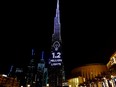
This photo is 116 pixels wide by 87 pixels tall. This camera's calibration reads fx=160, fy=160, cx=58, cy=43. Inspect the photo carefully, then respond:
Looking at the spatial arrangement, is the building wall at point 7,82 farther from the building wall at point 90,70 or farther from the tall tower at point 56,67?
the tall tower at point 56,67

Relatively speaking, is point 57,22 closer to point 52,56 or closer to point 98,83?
point 52,56

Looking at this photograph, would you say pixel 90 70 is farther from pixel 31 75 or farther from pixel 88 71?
pixel 31 75

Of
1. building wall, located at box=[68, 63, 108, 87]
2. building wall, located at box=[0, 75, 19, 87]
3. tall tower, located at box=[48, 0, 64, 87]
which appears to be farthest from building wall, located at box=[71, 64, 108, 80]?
tall tower, located at box=[48, 0, 64, 87]

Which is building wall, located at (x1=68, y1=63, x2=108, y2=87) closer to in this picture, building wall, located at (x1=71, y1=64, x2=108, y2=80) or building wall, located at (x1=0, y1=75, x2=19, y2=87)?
building wall, located at (x1=71, y1=64, x2=108, y2=80)

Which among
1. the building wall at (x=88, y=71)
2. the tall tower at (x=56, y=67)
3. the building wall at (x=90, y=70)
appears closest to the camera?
the building wall at (x=88, y=71)

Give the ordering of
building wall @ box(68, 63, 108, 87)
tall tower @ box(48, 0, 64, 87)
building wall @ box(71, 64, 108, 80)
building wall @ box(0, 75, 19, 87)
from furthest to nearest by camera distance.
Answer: tall tower @ box(48, 0, 64, 87)
building wall @ box(71, 64, 108, 80)
building wall @ box(68, 63, 108, 87)
building wall @ box(0, 75, 19, 87)

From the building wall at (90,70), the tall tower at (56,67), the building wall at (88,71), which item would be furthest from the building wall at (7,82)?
the tall tower at (56,67)

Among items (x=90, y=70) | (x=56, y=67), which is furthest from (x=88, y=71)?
(x=56, y=67)

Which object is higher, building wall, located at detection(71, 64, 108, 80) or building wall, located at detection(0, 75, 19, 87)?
building wall, located at detection(71, 64, 108, 80)

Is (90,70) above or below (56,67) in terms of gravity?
below

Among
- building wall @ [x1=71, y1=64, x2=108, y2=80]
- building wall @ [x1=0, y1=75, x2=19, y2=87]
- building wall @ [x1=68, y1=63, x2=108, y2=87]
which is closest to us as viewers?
building wall @ [x1=0, y1=75, x2=19, y2=87]

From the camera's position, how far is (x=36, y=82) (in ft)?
363

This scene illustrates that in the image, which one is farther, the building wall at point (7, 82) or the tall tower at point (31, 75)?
the tall tower at point (31, 75)

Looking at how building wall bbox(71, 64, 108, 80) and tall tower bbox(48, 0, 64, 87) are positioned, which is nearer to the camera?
building wall bbox(71, 64, 108, 80)
